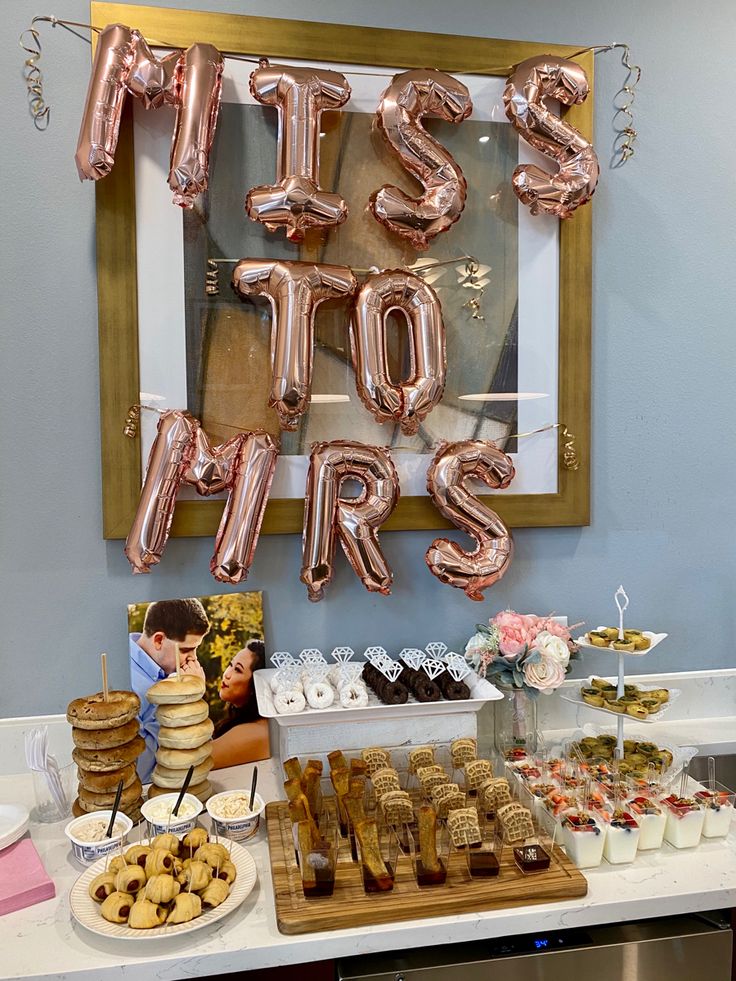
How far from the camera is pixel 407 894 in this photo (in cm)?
112

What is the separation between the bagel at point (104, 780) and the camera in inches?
51.6

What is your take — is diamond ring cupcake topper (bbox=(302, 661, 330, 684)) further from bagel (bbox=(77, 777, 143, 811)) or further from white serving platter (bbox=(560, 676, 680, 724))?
white serving platter (bbox=(560, 676, 680, 724))

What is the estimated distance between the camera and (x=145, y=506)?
1.42 m

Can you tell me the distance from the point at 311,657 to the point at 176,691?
0.28 meters

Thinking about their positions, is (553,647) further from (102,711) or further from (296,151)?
(296,151)

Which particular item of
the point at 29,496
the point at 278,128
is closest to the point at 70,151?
the point at 278,128

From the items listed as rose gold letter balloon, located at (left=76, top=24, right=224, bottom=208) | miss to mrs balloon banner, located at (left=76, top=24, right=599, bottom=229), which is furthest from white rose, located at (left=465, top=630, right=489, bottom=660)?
rose gold letter balloon, located at (left=76, top=24, right=224, bottom=208)

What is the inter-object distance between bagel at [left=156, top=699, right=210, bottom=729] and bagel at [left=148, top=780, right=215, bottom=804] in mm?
105

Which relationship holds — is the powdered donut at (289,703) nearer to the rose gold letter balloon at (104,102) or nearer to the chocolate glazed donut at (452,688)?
the chocolate glazed donut at (452,688)

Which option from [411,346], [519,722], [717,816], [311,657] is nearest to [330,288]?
[411,346]

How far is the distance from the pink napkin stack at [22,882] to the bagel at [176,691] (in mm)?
289

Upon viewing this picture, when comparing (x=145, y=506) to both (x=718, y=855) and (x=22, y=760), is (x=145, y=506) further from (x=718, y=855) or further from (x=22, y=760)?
(x=718, y=855)

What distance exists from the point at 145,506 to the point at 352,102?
867mm

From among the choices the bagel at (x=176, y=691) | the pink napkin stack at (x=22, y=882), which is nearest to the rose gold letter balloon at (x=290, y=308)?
the bagel at (x=176, y=691)
